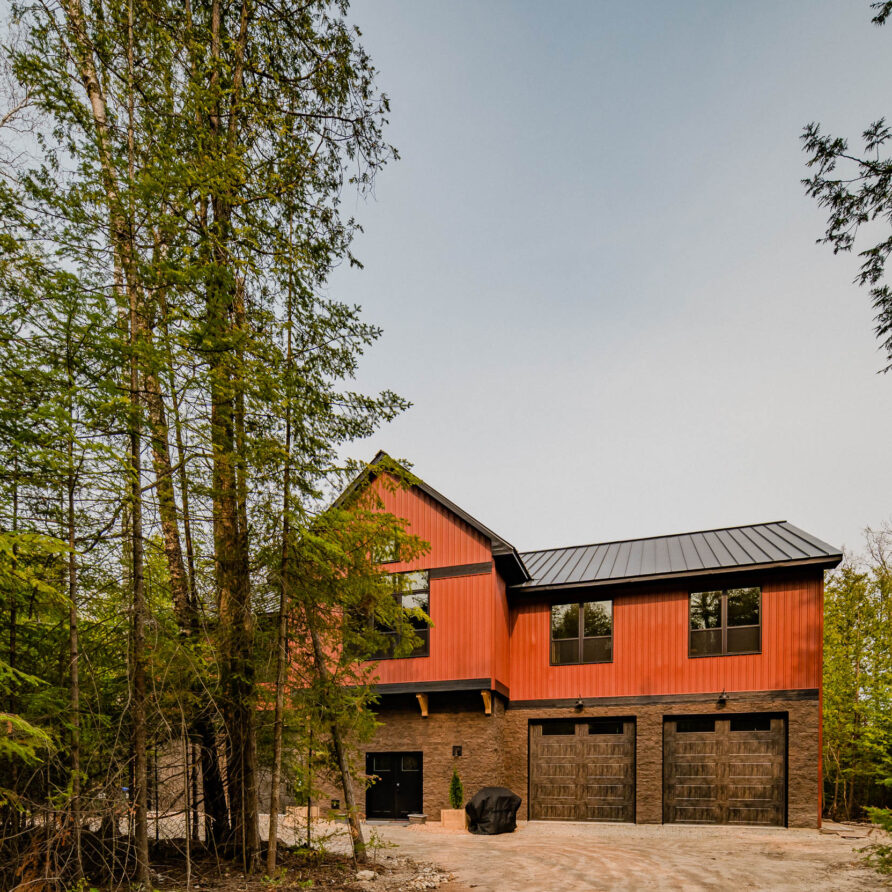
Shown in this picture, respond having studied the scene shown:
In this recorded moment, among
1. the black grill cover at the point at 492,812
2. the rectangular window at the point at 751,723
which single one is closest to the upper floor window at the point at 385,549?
the black grill cover at the point at 492,812

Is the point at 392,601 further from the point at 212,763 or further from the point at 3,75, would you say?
the point at 3,75

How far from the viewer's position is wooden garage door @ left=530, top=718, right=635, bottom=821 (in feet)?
44.4

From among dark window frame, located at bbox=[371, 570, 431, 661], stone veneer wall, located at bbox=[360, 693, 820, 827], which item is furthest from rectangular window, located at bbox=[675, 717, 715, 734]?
dark window frame, located at bbox=[371, 570, 431, 661]

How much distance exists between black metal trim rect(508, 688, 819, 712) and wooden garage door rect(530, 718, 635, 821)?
1.52ft

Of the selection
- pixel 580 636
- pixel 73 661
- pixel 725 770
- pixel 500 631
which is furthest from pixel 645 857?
pixel 73 661

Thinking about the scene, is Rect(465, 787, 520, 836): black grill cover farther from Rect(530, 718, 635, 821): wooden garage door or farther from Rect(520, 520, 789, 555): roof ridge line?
Rect(520, 520, 789, 555): roof ridge line

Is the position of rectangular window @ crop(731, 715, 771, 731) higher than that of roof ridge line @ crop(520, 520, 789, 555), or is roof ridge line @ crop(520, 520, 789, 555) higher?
roof ridge line @ crop(520, 520, 789, 555)

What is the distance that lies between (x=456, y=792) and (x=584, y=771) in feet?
10.2

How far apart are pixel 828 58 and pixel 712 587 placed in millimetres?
10361

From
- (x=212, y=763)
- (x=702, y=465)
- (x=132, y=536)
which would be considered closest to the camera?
(x=132, y=536)

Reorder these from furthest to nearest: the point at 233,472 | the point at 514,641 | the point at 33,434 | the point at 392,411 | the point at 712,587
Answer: the point at 514,641, the point at 712,587, the point at 392,411, the point at 233,472, the point at 33,434

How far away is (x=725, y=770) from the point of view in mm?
12758

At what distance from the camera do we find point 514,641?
15359 millimetres

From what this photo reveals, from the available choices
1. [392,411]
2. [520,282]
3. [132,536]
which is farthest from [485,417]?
[132,536]
